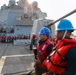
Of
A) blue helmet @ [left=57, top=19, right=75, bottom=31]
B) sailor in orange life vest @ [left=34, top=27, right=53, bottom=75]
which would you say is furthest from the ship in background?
blue helmet @ [left=57, top=19, right=75, bottom=31]

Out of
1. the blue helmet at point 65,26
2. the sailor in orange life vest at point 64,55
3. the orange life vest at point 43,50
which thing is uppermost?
the blue helmet at point 65,26

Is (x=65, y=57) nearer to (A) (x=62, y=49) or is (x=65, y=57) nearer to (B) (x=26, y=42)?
Result: (A) (x=62, y=49)

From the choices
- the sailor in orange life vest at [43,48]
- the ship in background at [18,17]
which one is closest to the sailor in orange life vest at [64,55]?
the sailor in orange life vest at [43,48]

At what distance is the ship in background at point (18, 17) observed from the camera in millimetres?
30641

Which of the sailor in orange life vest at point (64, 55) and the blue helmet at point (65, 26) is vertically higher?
the blue helmet at point (65, 26)

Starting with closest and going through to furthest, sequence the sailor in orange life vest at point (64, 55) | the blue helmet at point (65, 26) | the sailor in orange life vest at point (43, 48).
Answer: the sailor in orange life vest at point (64, 55) < the blue helmet at point (65, 26) < the sailor in orange life vest at point (43, 48)

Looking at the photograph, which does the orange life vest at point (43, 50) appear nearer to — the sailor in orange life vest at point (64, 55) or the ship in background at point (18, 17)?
the sailor in orange life vest at point (64, 55)

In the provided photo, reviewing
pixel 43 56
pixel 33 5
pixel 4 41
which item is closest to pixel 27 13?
pixel 33 5

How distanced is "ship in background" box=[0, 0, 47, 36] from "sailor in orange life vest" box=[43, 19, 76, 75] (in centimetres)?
2765

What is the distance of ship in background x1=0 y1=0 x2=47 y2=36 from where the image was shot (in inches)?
1206

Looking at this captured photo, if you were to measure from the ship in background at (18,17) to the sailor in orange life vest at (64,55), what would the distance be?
27.6 m

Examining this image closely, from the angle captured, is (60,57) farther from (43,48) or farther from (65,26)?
(43,48)

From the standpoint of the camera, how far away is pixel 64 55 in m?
2.59

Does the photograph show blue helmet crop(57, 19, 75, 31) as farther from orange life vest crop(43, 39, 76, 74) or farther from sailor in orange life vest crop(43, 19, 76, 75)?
orange life vest crop(43, 39, 76, 74)
